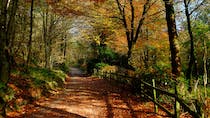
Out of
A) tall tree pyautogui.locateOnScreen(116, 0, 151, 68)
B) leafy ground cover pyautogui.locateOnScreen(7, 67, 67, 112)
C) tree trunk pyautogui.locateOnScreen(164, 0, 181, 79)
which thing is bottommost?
leafy ground cover pyautogui.locateOnScreen(7, 67, 67, 112)

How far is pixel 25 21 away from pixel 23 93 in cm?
1084

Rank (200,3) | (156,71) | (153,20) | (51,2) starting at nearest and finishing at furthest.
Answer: (156,71)
(200,3)
(51,2)
(153,20)

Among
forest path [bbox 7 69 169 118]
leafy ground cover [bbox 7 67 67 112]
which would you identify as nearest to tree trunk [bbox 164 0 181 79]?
forest path [bbox 7 69 169 118]

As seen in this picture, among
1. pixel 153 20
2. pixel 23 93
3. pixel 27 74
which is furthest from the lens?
pixel 153 20

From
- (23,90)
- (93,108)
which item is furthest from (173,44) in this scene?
(23,90)

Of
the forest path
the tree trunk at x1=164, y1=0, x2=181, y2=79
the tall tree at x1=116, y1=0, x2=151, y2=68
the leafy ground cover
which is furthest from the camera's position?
the tall tree at x1=116, y1=0, x2=151, y2=68

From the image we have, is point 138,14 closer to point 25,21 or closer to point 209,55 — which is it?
point 209,55

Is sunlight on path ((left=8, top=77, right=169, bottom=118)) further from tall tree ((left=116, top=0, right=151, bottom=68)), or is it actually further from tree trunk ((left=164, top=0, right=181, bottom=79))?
tall tree ((left=116, top=0, right=151, bottom=68))

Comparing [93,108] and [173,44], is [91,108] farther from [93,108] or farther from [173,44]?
[173,44]

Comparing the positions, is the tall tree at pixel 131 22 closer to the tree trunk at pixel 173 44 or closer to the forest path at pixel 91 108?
the forest path at pixel 91 108

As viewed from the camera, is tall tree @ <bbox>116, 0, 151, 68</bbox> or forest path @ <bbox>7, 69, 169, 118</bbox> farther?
tall tree @ <bbox>116, 0, 151, 68</bbox>

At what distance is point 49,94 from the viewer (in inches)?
693

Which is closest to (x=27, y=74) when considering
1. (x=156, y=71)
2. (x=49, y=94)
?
(x=49, y=94)

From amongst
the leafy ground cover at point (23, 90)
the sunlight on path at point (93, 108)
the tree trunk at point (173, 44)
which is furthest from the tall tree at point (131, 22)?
the tree trunk at point (173, 44)
